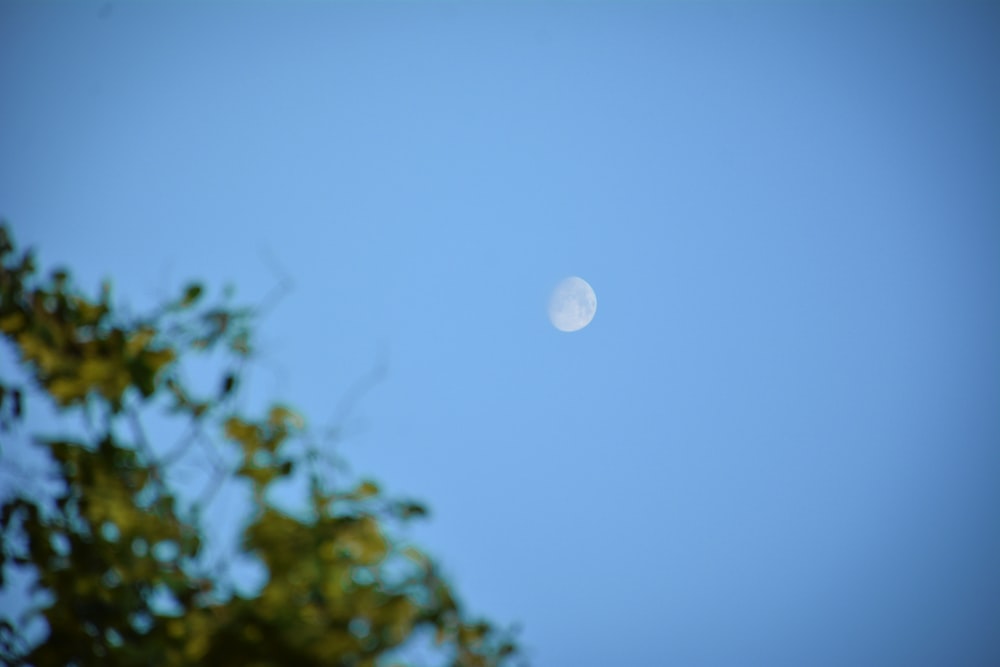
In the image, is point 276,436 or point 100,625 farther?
point 276,436

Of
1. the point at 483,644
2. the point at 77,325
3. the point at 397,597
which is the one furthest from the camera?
the point at 77,325

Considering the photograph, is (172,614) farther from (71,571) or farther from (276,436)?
(276,436)

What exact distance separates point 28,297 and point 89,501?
1.89ft

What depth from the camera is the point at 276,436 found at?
67.1 inches

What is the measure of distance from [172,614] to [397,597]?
0.55 meters

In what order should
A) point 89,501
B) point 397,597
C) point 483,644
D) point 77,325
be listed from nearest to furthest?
1. point 397,597
2. point 483,644
3. point 89,501
4. point 77,325

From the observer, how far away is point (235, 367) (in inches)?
72.6

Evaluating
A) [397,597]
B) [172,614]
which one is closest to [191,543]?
[172,614]

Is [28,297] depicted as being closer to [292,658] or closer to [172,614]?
[172,614]

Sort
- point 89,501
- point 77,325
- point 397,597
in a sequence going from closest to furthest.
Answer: point 397,597
point 89,501
point 77,325

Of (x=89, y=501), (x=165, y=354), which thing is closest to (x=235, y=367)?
(x=165, y=354)

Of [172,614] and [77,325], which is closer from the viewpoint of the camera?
[172,614]

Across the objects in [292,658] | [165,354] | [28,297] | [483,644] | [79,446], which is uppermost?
[28,297]

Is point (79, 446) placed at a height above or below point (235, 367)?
below
